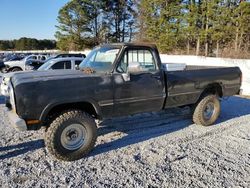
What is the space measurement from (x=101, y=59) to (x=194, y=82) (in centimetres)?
225

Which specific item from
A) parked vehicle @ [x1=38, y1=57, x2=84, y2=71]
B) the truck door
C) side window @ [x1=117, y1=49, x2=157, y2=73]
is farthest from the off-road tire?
parked vehicle @ [x1=38, y1=57, x2=84, y2=71]

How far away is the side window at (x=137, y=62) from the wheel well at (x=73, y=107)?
2.89 feet

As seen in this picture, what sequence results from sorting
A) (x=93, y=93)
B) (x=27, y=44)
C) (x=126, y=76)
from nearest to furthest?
(x=93, y=93) < (x=126, y=76) < (x=27, y=44)

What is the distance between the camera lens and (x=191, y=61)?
50.8 ft

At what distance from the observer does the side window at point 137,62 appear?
5.07 meters

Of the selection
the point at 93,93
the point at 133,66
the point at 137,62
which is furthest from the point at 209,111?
the point at 93,93

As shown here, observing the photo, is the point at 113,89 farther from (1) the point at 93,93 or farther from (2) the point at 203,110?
(2) the point at 203,110

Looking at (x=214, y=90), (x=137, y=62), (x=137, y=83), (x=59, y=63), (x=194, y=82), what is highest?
(x=137, y=62)

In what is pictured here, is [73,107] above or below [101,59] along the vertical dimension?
below

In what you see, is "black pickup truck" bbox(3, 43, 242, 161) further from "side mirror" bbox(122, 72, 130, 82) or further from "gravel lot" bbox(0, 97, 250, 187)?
"gravel lot" bbox(0, 97, 250, 187)

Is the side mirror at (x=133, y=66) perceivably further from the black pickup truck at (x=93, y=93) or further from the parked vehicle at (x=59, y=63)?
the parked vehicle at (x=59, y=63)

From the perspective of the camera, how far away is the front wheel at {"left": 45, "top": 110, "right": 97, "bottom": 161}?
14.5 feet

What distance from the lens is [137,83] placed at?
5.20 m

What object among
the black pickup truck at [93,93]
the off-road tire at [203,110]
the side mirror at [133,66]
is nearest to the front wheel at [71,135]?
the black pickup truck at [93,93]
